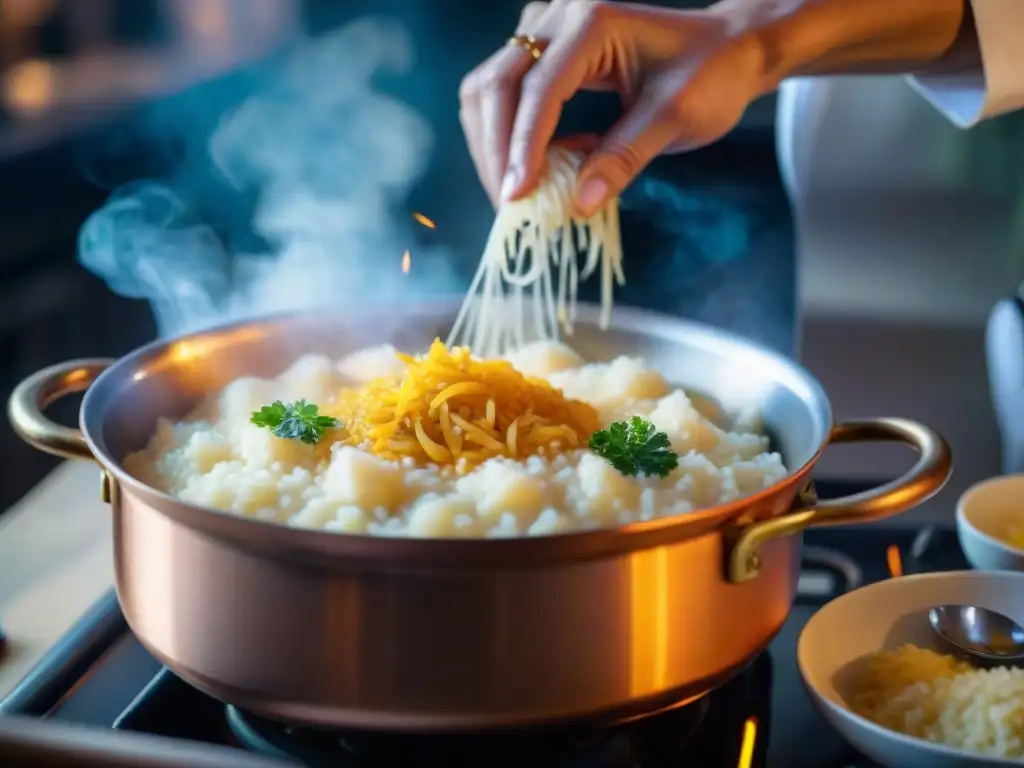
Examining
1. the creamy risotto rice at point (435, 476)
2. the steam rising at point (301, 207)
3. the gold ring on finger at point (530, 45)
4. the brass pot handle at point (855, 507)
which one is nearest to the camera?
the brass pot handle at point (855, 507)

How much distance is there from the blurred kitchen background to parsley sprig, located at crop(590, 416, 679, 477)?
0.94m

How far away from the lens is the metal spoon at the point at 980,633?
127 centimetres

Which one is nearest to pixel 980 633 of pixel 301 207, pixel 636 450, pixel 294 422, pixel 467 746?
pixel 636 450

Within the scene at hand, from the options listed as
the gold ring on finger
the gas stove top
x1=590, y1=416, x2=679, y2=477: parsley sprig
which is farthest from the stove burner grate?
the gold ring on finger

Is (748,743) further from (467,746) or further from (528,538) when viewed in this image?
(528,538)

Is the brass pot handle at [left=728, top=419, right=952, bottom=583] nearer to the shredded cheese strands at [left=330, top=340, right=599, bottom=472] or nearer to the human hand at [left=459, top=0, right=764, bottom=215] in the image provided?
the shredded cheese strands at [left=330, top=340, right=599, bottom=472]

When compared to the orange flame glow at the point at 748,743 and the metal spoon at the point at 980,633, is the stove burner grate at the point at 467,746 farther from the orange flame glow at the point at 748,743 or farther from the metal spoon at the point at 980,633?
the metal spoon at the point at 980,633

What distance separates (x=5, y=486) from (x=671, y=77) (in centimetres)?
291

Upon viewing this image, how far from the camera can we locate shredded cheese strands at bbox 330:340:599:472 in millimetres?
1341

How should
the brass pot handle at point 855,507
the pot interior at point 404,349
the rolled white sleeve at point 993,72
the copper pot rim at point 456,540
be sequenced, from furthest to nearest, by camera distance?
the rolled white sleeve at point 993,72 → the pot interior at point 404,349 → the brass pot handle at point 855,507 → the copper pot rim at point 456,540

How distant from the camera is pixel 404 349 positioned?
1.78m

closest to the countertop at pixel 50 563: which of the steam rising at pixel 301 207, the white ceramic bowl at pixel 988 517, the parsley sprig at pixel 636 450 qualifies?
the steam rising at pixel 301 207

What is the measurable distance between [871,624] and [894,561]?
276 mm

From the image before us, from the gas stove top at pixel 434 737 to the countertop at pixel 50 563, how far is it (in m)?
0.14
